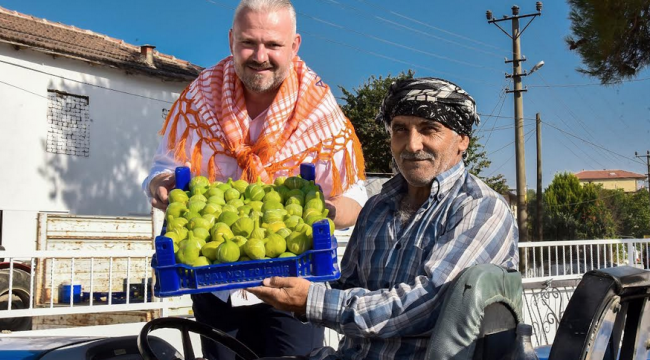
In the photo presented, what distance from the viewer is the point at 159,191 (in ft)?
9.59

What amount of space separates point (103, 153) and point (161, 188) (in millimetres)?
19461

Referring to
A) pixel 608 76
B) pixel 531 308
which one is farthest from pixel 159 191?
pixel 608 76

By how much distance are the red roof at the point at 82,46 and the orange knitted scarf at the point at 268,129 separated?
17.0 m

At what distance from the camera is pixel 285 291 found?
2.18 m

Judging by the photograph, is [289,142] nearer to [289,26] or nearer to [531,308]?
[289,26]

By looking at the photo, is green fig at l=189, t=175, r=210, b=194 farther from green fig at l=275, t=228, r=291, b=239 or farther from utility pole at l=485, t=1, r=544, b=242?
utility pole at l=485, t=1, r=544, b=242

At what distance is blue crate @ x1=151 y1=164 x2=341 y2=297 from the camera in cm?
214

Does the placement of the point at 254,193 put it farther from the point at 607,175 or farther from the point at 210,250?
the point at 607,175

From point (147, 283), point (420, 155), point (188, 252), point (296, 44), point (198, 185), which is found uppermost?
point (296, 44)

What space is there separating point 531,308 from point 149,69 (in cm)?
1616

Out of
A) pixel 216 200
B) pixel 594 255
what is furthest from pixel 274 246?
pixel 594 255

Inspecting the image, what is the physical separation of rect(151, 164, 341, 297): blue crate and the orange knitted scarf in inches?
31.5

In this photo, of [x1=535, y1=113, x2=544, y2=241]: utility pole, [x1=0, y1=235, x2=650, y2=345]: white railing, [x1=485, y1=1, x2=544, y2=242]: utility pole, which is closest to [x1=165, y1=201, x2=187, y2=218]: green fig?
[x1=0, y1=235, x2=650, y2=345]: white railing

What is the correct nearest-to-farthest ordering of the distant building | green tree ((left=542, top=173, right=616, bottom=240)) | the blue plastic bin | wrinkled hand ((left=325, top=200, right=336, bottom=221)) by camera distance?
wrinkled hand ((left=325, top=200, right=336, bottom=221)) → the blue plastic bin → green tree ((left=542, top=173, right=616, bottom=240)) → the distant building
